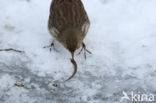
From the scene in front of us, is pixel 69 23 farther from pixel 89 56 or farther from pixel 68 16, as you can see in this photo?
pixel 89 56

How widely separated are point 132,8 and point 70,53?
4.50ft

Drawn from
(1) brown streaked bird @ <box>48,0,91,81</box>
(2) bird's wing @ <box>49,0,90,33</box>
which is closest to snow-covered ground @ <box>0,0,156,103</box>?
(1) brown streaked bird @ <box>48,0,91,81</box>

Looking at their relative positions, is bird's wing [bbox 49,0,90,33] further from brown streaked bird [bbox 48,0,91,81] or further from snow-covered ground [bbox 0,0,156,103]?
snow-covered ground [bbox 0,0,156,103]

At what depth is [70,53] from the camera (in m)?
4.88

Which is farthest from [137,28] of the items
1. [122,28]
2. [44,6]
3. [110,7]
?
[44,6]

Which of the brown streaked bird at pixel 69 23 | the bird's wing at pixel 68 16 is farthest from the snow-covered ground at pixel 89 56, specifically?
the bird's wing at pixel 68 16

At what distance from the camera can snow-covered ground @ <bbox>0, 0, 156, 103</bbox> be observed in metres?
4.29

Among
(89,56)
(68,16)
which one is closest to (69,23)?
(68,16)

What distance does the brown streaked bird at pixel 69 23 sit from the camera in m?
4.53

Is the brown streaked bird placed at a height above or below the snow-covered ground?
above

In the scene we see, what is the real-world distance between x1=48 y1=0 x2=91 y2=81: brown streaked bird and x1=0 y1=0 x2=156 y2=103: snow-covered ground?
0.22 metres

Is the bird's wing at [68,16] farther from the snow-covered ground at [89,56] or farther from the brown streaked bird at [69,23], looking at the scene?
the snow-covered ground at [89,56]

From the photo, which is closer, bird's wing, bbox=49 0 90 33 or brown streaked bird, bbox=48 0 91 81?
brown streaked bird, bbox=48 0 91 81

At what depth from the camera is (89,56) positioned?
15.8ft
